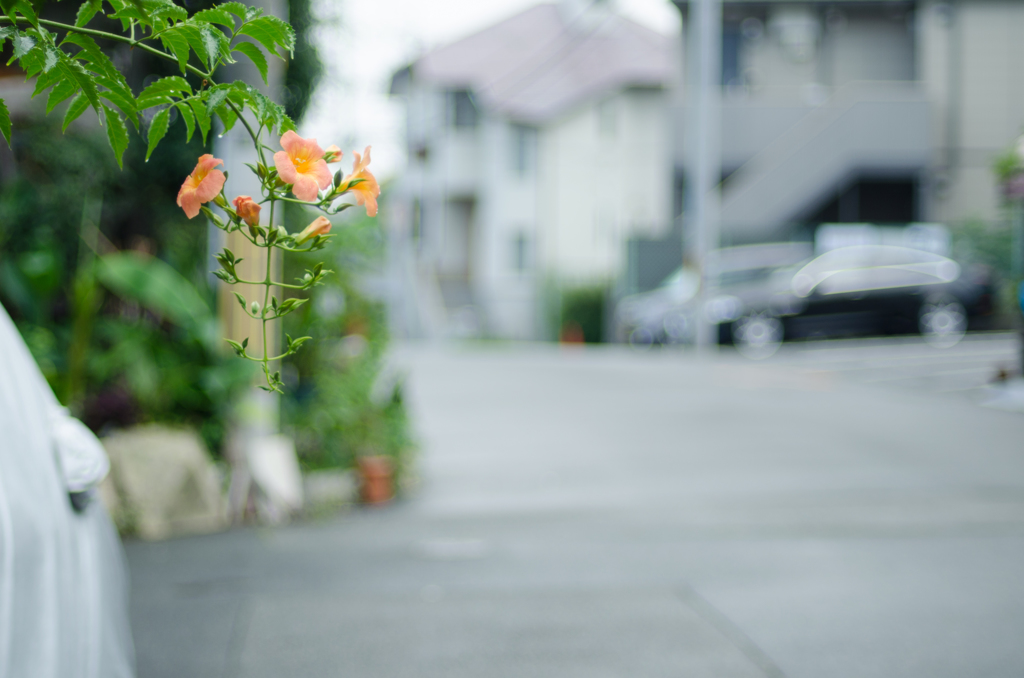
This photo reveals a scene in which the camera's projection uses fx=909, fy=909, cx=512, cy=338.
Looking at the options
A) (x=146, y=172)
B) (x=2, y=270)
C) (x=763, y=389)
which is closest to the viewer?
(x=2, y=270)

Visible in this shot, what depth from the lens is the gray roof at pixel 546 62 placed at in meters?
25.5

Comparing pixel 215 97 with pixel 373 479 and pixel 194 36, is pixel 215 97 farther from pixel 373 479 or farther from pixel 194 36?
pixel 373 479

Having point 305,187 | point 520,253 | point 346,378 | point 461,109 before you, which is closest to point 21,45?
point 305,187

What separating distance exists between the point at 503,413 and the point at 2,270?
17.7 feet

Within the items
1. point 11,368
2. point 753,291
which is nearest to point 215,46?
point 11,368

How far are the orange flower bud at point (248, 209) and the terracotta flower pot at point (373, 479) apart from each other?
175 inches

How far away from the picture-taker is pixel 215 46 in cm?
169

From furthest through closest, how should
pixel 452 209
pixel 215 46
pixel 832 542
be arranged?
pixel 452 209 → pixel 832 542 → pixel 215 46

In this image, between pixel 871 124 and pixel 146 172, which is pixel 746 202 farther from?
pixel 146 172

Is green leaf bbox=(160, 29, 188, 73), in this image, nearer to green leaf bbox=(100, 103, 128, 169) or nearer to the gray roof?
green leaf bbox=(100, 103, 128, 169)

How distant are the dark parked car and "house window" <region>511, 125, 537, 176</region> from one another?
11456mm

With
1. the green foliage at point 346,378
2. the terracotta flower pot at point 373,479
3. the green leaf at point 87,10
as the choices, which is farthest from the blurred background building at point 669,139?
the green leaf at point 87,10

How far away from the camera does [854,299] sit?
16.1 m

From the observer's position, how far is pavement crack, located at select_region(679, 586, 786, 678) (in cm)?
339
